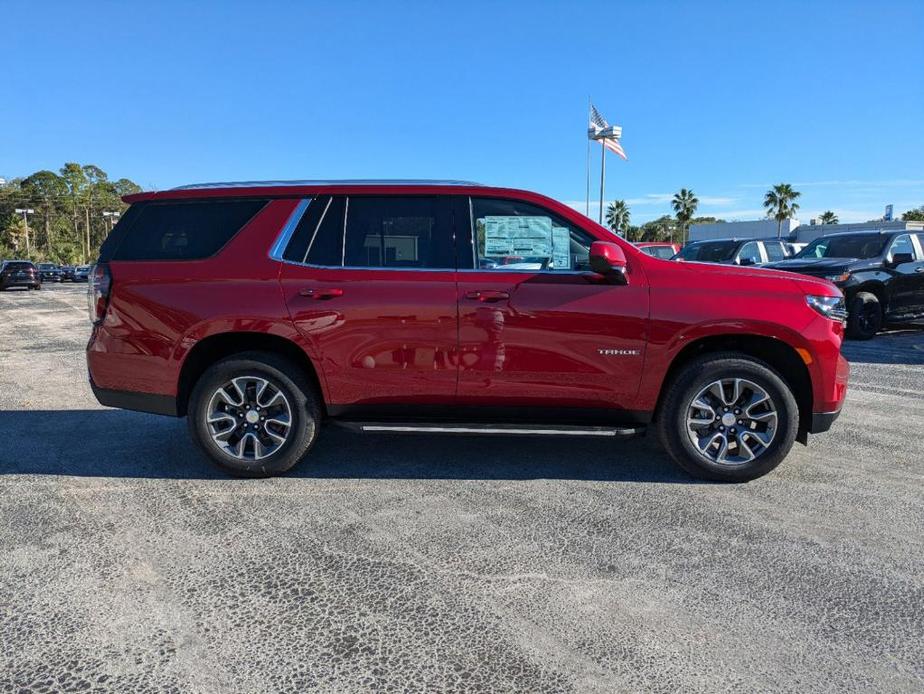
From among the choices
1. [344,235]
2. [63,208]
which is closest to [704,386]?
[344,235]

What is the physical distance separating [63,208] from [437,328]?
109 m

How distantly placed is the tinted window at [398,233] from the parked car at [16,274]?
3440 cm

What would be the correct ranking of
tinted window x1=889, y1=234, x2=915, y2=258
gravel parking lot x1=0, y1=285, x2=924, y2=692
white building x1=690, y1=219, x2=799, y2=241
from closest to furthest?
1. gravel parking lot x1=0, y1=285, x2=924, y2=692
2. tinted window x1=889, y1=234, x2=915, y2=258
3. white building x1=690, y1=219, x2=799, y2=241

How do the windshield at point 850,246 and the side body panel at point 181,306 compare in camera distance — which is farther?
the windshield at point 850,246

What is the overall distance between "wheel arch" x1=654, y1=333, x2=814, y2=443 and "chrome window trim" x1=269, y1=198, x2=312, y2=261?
8.71 ft

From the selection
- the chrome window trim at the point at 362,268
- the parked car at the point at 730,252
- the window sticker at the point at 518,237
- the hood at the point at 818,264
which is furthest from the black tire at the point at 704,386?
the parked car at the point at 730,252

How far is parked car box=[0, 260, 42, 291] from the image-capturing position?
1216 inches

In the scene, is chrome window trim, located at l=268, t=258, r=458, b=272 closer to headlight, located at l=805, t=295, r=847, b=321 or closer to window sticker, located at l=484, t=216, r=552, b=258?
window sticker, located at l=484, t=216, r=552, b=258

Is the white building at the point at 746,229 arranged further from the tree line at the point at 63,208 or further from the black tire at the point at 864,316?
the tree line at the point at 63,208

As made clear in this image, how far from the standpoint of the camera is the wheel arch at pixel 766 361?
4.11m

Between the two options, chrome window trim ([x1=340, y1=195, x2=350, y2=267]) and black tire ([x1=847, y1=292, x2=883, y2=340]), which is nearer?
chrome window trim ([x1=340, y1=195, x2=350, y2=267])

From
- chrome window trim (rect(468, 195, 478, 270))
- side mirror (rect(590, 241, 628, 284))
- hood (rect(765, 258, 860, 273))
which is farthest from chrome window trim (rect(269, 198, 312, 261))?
hood (rect(765, 258, 860, 273))

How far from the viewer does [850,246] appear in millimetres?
11953

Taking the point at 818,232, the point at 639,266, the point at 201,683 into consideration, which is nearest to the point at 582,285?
the point at 639,266
